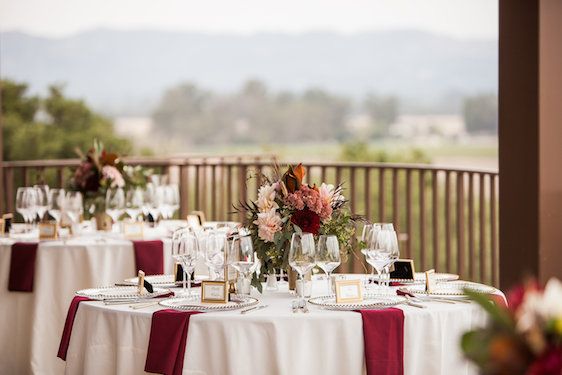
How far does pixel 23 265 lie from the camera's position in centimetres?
485

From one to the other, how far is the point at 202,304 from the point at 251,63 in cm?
1637

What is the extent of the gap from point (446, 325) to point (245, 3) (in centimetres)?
1599

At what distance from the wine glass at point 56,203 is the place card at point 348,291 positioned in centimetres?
255

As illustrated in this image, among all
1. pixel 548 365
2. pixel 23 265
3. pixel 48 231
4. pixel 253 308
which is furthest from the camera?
pixel 48 231

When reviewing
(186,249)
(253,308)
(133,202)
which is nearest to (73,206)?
(133,202)

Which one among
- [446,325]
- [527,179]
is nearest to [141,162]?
[527,179]

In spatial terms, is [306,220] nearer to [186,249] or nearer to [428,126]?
[186,249]

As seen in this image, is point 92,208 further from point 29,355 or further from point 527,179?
point 527,179

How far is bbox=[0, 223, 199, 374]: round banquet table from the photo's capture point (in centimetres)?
485

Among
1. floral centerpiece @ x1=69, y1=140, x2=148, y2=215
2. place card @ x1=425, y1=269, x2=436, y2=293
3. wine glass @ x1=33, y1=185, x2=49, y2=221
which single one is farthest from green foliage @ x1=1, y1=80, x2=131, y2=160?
place card @ x1=425, y1=269, x2=436, y2=293

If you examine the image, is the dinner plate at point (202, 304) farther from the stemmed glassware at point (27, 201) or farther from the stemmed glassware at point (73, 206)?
the stemmed glassware at point (27, 201)

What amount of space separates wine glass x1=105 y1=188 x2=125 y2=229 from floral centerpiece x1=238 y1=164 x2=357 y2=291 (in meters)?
1.97

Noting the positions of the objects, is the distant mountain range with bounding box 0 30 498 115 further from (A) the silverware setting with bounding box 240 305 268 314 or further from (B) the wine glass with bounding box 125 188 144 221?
(A) the silverware setting with bounding box 240 305 268 314

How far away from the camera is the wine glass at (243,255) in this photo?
327cm
